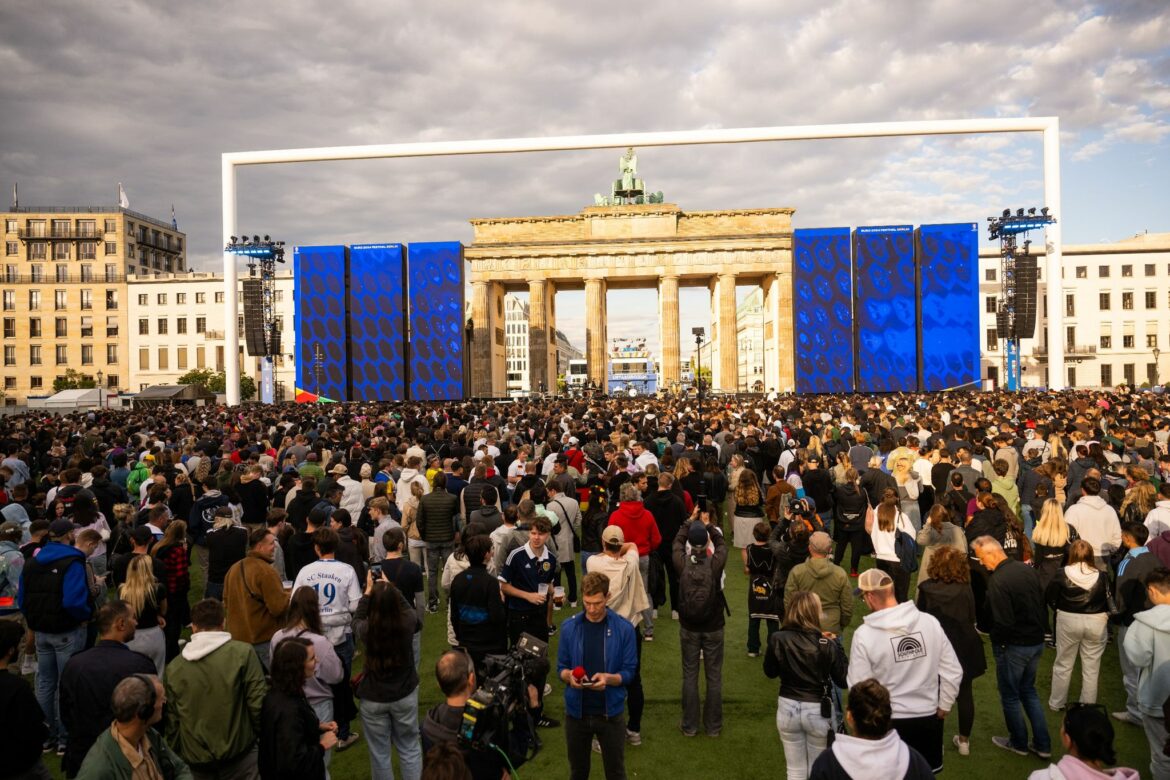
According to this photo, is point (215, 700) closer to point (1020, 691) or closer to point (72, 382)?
point (1020, 691)

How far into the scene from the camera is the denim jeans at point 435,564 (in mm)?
9688

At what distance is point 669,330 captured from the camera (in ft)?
206

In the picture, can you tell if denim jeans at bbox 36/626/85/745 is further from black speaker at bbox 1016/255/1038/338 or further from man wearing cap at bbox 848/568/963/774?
black speaker at bbox 1016/255/1038/338

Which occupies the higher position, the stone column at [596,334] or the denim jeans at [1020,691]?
the stone column at [596,334]

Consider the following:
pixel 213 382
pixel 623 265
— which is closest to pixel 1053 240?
pixel 623 265

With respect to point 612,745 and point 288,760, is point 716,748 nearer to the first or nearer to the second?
point 612,745

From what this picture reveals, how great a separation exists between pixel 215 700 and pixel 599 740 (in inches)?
95.3

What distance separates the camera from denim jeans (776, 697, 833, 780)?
4.85 meters

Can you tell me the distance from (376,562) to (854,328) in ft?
161

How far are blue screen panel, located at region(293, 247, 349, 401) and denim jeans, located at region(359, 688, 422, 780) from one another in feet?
164

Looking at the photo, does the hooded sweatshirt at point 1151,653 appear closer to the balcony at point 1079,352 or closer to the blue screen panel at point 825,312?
the blue screen panel at point 825,312

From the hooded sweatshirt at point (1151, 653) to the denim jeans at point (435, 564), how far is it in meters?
7.32

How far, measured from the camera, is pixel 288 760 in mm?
4047

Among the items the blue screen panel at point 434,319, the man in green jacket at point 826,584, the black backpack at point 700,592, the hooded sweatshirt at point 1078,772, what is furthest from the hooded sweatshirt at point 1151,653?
the blue screen panel at point 434,319
